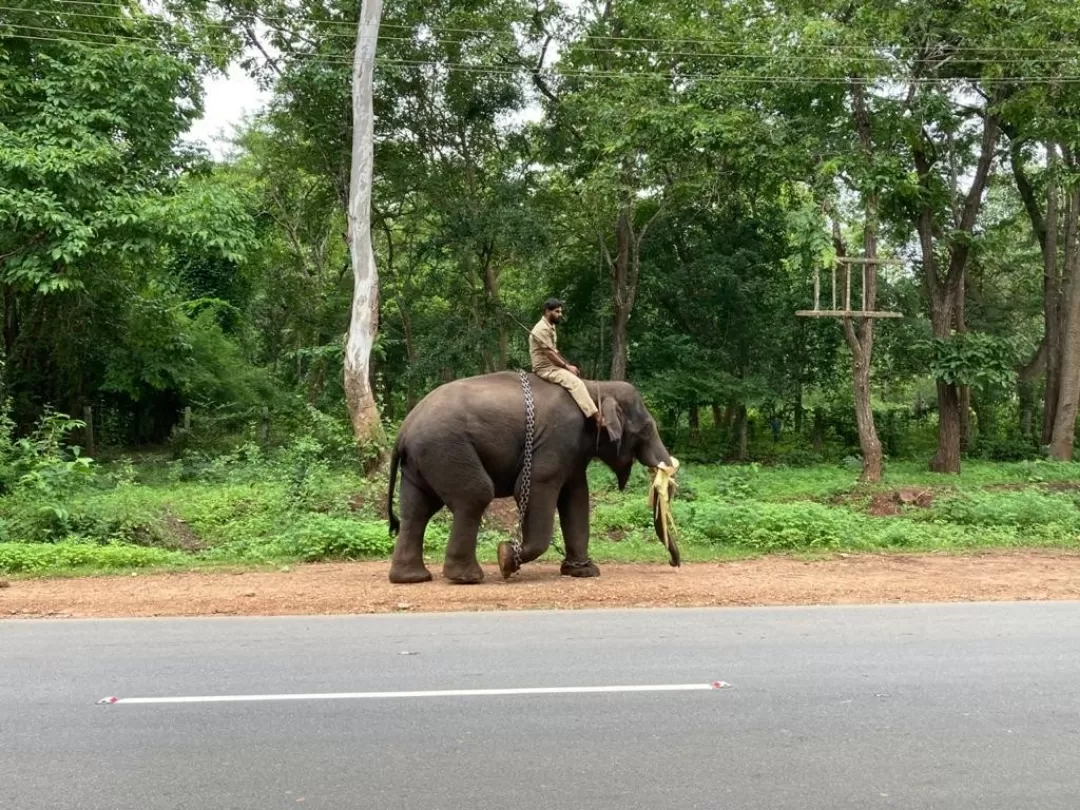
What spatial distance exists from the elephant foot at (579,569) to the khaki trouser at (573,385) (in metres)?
1.68

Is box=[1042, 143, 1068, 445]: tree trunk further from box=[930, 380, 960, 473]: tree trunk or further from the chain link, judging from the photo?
the chain link

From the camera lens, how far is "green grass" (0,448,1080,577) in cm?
1188

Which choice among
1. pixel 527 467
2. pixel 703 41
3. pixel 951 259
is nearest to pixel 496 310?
pixel 703 41

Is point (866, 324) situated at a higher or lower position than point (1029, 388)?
higher

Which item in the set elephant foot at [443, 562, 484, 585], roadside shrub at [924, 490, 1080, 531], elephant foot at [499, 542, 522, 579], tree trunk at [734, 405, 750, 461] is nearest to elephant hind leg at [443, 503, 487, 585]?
elephant foot at [443, 562, 484, 585]

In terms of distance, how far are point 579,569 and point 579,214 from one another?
55.8 ft

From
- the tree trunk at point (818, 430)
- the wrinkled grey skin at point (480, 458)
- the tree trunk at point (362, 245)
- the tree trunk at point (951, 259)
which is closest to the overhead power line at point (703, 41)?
the tree trunk at point (951, 259)

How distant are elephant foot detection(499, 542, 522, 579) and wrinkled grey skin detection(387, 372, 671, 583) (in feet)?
0.03

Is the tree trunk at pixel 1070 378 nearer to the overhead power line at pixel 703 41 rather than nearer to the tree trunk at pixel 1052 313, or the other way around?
the tree trunk at pixel 1052 313

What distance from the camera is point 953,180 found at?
2245 centimetres

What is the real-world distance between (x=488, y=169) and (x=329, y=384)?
8176 mm

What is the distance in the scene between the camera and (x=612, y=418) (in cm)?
982

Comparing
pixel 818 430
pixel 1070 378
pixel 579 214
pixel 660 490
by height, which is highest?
pixel 579 214

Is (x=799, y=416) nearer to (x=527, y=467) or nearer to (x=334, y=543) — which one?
(x=334, y=543)
